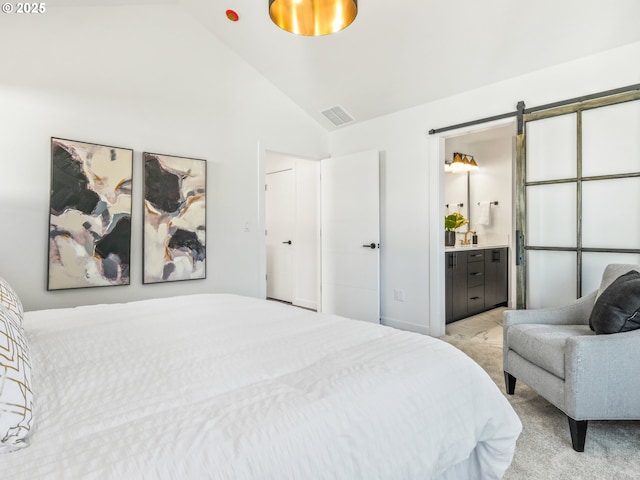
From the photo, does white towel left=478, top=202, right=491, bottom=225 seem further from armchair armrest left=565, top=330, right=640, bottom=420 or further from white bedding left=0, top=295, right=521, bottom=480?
white bedding left=0, top=295, right=521, bottom=480

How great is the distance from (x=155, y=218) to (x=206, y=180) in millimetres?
598

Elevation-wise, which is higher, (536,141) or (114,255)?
(536,141)

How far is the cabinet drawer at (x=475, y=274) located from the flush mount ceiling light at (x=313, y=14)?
3286 mm

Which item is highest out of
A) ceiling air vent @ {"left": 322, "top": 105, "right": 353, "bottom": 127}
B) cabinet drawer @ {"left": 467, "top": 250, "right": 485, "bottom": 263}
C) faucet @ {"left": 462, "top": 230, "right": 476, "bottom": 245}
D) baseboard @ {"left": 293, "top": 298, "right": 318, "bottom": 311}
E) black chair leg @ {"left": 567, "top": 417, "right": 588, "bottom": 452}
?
ceiling air vent @ {"left": 322, "top": 105, "right": 353, "bottom": 127}

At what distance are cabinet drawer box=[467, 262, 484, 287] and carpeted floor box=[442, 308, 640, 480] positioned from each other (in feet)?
6.54

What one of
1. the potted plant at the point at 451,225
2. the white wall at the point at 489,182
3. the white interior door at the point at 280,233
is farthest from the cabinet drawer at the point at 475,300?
the white interior door at the point at 280,233

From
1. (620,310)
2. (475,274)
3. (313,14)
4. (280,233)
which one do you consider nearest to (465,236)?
(475,274)

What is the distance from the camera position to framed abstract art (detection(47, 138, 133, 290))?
2596 millimetres

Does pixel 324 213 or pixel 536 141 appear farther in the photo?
pixel 324 213

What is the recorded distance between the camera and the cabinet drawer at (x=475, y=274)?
4305 millimetres

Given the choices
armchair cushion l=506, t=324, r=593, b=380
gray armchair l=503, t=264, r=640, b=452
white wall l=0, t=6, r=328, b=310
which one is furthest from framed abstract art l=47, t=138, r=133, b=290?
gray armchair l=503, t=264, r=640, b=452

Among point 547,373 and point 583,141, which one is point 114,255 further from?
point 583,141

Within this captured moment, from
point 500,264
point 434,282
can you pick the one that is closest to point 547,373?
point 434,282

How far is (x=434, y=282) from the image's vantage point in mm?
3576
